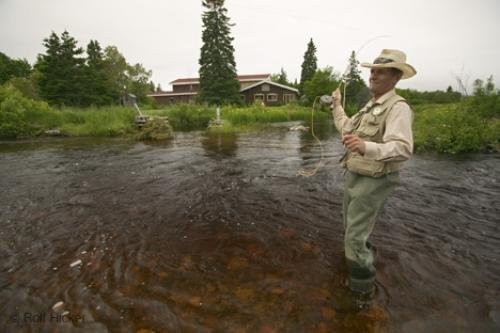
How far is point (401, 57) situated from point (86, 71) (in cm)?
3164

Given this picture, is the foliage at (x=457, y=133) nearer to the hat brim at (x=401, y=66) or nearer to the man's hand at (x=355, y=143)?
the hat brim at (x=401, y=66)

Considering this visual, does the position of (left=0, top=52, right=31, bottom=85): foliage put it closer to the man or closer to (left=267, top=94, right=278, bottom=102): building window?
(left=267, top=94, right=278, bottom=102): building window

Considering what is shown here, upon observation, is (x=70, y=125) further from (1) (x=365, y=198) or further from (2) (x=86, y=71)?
(1) (x=365, y=198)

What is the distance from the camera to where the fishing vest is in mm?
2148

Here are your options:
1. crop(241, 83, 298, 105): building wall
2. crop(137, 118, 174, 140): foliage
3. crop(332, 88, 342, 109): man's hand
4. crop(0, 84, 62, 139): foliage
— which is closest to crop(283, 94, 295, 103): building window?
crop(241, 83, 298, 105): building wall

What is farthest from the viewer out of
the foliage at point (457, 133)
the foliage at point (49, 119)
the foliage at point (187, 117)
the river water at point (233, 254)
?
the foliage at point (187, 117)

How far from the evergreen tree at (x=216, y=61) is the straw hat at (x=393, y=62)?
32.3m

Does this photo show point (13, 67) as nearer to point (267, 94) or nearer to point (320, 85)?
point (267, 94)

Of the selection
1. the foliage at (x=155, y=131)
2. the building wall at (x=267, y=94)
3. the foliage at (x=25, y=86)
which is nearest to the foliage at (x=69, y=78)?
the foliage at (x=25, y=86)

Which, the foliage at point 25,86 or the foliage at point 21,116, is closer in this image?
the foliage at point 21,116

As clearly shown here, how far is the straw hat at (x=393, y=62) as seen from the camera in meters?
2.05

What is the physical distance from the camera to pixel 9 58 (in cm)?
5475

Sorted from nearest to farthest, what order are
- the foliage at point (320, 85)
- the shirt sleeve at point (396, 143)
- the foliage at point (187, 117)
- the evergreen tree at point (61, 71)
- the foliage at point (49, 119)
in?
the shirt sleeve at point (396, 143) → the foliage at point (49, 119) → the foliage at point (187, 117) → the evergreen tree at point (61, 71) → the foliage at point (320, 85)

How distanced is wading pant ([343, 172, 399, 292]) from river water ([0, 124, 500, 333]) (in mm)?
269
